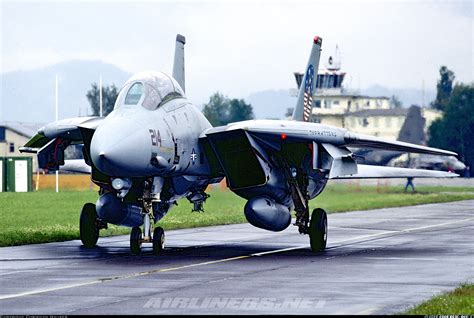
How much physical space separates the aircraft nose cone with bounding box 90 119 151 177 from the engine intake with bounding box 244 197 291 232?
271 cm

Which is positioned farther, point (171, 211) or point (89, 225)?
point (171, 211)

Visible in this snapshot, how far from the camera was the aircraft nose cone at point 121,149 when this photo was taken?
20.0 metres

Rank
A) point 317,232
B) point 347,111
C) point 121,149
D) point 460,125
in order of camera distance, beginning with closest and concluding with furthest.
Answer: point 121,149 → point 317,232 → point 460,125 → point 347,111

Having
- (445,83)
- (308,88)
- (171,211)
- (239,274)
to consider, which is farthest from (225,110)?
(445,83)

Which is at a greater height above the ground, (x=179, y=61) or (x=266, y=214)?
(x=179, y=61)

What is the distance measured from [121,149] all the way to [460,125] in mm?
71343

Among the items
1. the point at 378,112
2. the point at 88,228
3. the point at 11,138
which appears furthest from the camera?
the point at 378,112

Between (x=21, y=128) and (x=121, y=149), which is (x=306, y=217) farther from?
(x=21, y=128)

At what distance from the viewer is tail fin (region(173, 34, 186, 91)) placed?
26.9 metres

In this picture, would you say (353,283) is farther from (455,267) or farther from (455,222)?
(455,222)

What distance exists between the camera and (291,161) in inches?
950

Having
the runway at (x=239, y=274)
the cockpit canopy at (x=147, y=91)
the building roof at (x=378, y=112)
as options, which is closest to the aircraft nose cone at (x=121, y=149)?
the cockpit canopy at (x=147, y=91)

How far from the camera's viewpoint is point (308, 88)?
3016 centimetres

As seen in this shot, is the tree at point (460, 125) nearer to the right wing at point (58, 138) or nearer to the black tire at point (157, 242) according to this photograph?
the right wing at point (58, 138)
